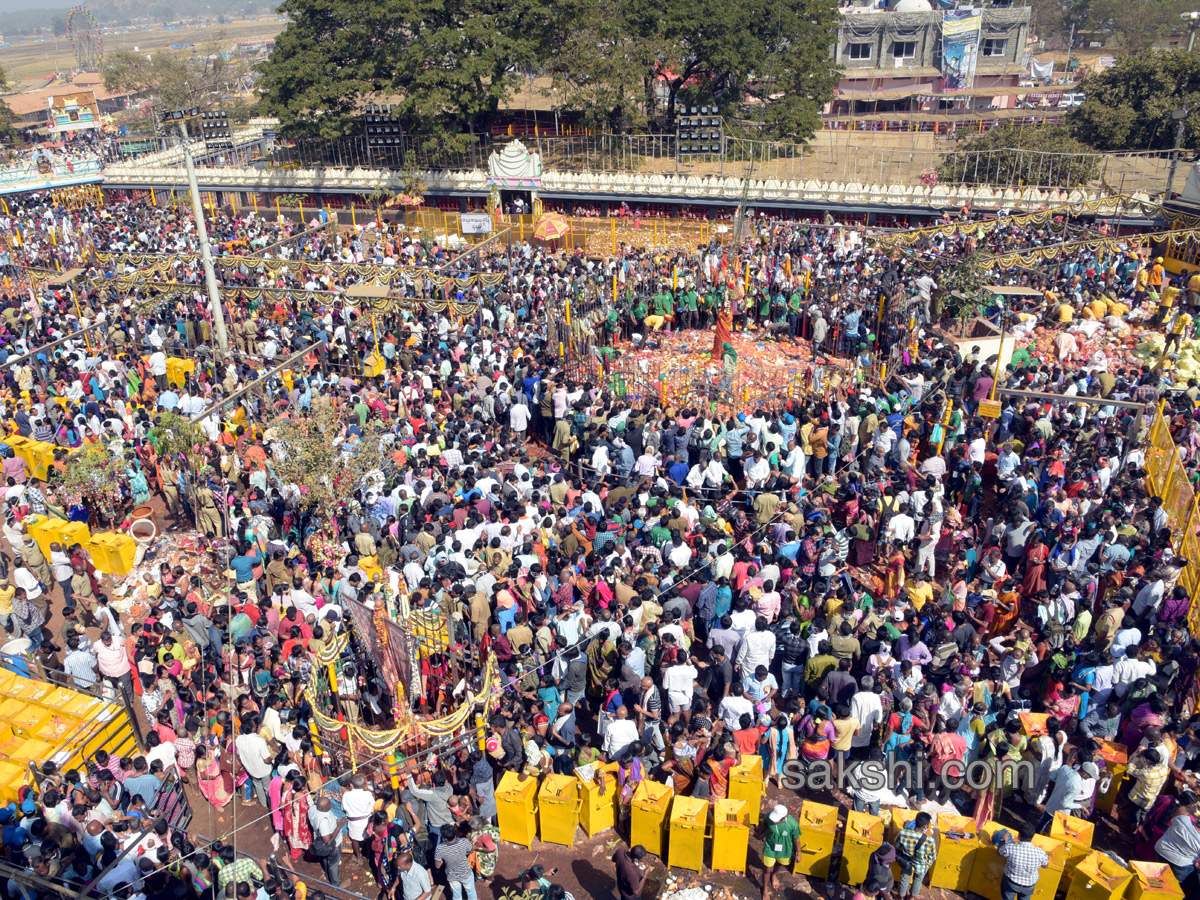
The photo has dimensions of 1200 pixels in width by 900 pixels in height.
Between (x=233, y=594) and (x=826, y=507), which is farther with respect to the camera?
(x=826, y=507)

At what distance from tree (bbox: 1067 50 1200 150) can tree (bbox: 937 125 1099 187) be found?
8.78 feet

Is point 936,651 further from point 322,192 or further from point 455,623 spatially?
point 322,192

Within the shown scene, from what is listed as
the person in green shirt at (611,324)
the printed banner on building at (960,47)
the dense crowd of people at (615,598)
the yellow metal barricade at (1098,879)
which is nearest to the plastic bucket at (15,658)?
the dense crowd of people at (615,598)

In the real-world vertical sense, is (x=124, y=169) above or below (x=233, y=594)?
above

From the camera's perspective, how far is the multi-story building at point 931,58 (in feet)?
184

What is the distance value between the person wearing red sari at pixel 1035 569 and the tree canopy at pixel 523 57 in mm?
26900

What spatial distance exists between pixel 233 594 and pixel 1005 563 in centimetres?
918

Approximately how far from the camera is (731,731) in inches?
317

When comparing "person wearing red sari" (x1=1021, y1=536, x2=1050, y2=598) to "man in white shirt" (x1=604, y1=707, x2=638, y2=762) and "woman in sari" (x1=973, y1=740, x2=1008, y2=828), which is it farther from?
"man in white shirt" (x1=604, y1=707, x2=638, y2=762)

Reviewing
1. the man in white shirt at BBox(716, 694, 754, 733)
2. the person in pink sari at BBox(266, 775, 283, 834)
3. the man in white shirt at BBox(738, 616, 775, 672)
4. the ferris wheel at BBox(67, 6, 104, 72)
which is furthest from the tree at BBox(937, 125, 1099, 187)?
the ferris wheel at BBox(67, 6, 104, 72)

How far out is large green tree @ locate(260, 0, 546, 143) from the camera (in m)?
31.3

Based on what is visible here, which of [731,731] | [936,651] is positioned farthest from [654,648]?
[936,651]

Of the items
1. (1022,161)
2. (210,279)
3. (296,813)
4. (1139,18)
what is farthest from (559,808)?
(1139,18)

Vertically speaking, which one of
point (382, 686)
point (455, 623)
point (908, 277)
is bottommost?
point (382, 686)
